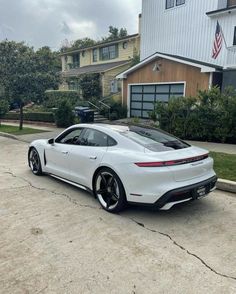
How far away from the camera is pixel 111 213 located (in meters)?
4.39

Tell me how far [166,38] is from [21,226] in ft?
62.5

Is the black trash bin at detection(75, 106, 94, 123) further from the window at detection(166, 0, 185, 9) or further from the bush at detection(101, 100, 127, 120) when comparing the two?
the window at detection(166, 0, 185, 9)

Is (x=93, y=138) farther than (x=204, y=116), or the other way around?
(x=204, y=116)

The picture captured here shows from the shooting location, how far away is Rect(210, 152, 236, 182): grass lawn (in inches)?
233

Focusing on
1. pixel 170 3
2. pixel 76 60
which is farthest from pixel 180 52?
pixel 76 60

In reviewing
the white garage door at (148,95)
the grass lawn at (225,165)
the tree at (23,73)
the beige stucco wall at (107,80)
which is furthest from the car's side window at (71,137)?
the beige stucco wall at (107,80)

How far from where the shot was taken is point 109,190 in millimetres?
4496

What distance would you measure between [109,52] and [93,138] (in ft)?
82.3

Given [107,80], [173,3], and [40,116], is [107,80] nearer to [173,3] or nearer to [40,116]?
[40,116]

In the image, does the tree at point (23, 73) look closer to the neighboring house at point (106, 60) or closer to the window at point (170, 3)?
the neighboring house at point (106, 60)

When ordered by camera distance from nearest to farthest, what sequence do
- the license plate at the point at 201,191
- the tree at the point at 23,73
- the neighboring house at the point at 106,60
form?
the license plate at the point at 201,191 < the tree at the point at 23,73 < the neighboring house at the point at 106,60

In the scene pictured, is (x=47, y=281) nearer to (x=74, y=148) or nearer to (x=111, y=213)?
(x=111, y=213)

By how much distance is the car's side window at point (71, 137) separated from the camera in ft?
17.8

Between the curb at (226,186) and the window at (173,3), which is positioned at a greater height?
the window at (173,3)
